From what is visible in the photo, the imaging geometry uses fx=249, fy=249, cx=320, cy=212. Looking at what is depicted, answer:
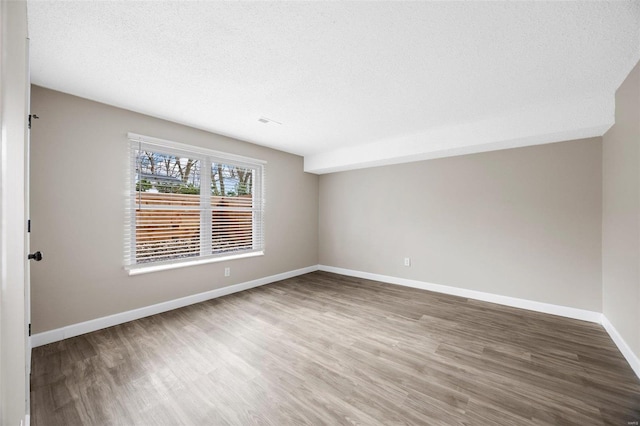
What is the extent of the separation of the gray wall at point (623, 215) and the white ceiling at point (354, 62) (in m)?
0.22

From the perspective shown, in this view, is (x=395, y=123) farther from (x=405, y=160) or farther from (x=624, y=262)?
(x=624, y=262)

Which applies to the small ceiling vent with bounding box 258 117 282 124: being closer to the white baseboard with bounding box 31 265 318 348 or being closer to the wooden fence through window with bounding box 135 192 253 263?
the wooden fence through window with bounding box 135 192 253 263

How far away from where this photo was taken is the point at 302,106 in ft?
9.52

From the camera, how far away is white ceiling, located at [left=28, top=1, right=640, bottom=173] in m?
1.58

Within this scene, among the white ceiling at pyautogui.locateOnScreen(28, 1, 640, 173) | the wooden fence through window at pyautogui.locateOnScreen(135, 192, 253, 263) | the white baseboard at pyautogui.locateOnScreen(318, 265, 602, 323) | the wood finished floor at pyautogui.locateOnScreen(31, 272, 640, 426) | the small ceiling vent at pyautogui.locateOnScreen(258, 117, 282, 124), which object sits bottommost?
the wood finished floor at pyautogui.locateOnScreen(31, 272, 640, 426)

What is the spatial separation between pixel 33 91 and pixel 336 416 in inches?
153

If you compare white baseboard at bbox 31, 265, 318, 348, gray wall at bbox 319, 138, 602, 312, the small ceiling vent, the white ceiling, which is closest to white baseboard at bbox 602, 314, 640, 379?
gray wall at bbox 319, 138, 602, 312

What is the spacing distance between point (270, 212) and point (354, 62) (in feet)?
10.1

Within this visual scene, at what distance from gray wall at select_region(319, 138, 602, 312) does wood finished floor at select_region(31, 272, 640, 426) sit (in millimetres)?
573

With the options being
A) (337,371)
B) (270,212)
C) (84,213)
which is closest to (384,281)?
(270,212)

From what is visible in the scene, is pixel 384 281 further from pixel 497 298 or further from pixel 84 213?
pixel 84 213

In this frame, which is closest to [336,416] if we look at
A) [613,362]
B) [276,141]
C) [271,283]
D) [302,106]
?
[613,362]

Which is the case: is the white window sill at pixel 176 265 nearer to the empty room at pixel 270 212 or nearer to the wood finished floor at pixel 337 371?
the empty room at pixel 270 212

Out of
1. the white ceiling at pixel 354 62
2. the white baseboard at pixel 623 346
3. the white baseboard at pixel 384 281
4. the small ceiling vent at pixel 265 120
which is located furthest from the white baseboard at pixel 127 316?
the white baseboard at pixel 623 346
